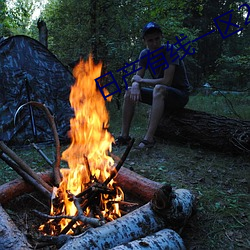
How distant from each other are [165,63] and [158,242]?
2.96 m

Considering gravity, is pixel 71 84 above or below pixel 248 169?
above

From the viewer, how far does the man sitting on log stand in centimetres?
403

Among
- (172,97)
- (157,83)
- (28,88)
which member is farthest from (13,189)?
(28,88)

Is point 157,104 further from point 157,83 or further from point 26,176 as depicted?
point 26,176

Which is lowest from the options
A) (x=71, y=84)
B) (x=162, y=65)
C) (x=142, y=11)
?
(x=71, y=84)

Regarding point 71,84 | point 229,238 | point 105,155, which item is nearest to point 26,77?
point 71,84

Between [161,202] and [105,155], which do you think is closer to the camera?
[161,202]

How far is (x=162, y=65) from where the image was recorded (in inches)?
167

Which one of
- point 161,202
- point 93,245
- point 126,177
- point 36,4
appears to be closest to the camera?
point 93,245

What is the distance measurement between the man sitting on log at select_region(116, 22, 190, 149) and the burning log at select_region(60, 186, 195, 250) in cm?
206

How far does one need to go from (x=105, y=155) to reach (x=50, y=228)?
95 cm

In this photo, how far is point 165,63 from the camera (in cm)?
407

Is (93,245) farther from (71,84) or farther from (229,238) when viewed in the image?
(71,84)

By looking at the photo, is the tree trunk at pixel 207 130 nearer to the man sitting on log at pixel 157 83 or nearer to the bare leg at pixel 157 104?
the man sitting on log at pixel 157 83
